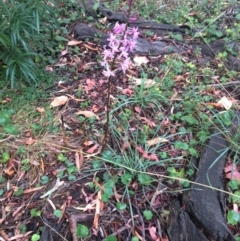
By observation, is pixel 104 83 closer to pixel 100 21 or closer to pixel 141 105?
pixel 141 105

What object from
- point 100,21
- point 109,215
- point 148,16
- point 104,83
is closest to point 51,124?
point 104,83

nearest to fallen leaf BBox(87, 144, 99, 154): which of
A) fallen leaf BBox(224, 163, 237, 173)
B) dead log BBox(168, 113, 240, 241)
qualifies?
dead log BBox(168, 113, 240, 241)

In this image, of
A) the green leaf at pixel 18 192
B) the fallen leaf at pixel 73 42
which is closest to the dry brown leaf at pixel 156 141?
the green leaf at pixel 18 192

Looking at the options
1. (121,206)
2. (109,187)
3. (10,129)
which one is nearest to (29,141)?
(10,129)

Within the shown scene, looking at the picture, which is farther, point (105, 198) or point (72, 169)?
point (72, 169)

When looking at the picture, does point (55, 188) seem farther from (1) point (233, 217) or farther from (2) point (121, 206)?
(1) point (233, 217)

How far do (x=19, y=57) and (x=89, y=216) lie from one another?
1.29 meters

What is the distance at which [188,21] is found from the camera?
136 inches

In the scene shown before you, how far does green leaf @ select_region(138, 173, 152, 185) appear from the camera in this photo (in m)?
2.13

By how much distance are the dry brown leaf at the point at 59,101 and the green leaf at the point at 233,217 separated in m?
1.34

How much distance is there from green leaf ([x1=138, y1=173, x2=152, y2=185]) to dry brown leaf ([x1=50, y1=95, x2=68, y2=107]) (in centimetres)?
84

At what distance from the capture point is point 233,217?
1.97m

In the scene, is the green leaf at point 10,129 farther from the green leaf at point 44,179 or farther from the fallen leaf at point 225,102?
the fallen leaf at point 225,102

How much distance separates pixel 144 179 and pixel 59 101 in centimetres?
90
